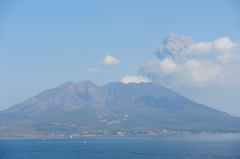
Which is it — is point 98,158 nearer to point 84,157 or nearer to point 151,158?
point 84,157

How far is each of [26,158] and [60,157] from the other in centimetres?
779

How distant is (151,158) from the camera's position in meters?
97.9

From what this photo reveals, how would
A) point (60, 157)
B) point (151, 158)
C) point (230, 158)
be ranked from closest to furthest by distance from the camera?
point (230, 158) → point (151, 158) → point (60, 157)

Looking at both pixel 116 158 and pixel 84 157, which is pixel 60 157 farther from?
pixel 116 158

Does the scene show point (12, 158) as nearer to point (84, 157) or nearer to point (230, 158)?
point (84, 157)

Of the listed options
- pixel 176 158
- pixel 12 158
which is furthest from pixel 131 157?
pixel 12 158

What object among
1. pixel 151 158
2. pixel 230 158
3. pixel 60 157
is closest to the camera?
pixel 230 158

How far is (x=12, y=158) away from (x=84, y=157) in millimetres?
16308

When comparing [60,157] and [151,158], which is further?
[60,157]

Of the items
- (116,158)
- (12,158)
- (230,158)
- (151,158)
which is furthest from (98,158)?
(230,158)

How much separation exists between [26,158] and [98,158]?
16.9 metres

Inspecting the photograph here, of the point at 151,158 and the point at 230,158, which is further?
the point at 151,158

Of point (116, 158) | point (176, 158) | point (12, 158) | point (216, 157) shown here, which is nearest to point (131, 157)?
point (116, 158)

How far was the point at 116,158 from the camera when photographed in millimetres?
99000
